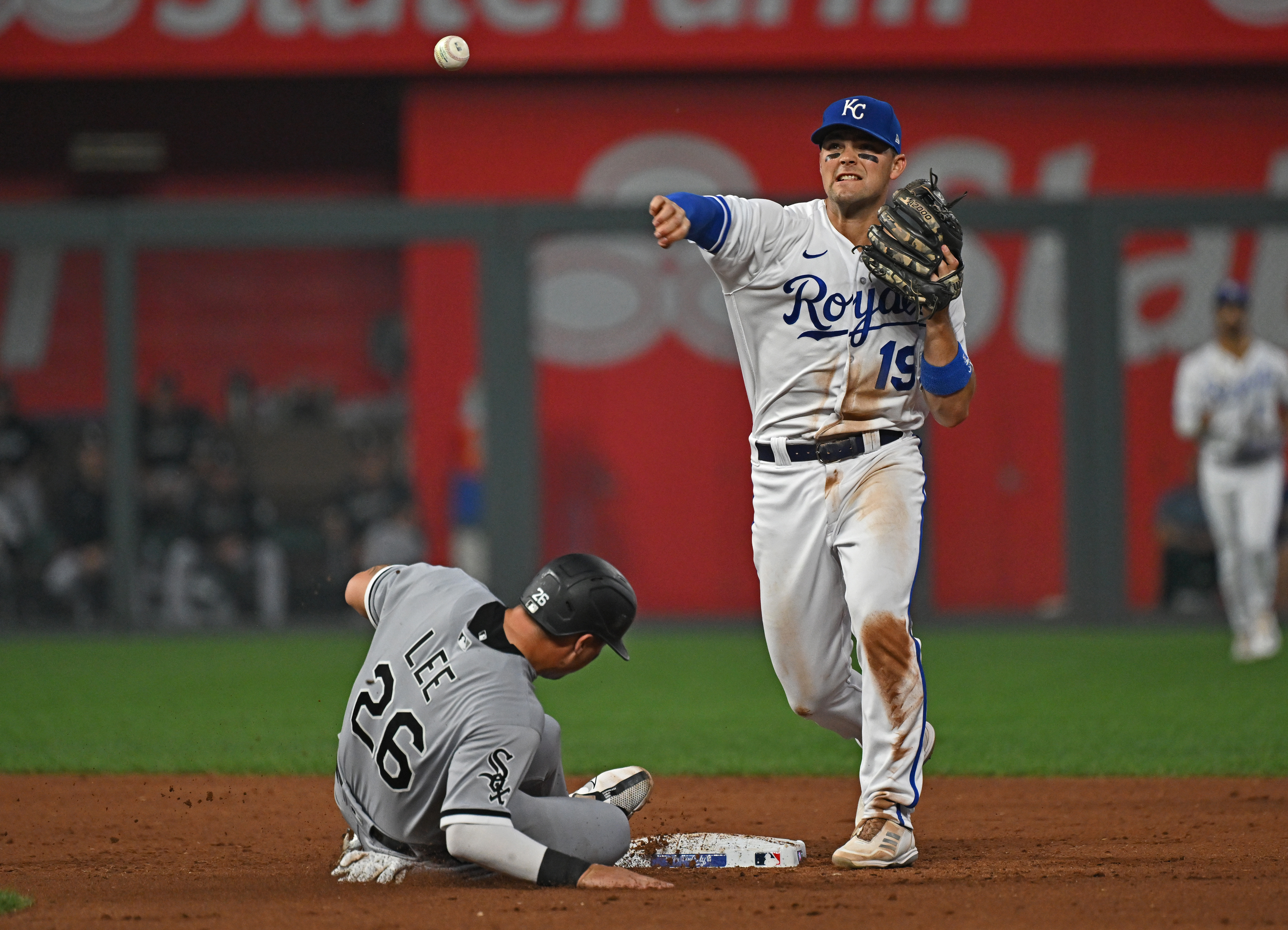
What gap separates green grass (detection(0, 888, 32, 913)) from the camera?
3.82 m

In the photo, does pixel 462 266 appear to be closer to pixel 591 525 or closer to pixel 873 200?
pixel 591 525

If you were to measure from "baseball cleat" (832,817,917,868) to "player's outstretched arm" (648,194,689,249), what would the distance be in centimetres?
161

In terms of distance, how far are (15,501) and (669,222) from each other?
9484 millimetres

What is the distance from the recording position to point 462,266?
44.4ft

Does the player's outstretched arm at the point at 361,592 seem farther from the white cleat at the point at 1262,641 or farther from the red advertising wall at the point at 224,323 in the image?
the red advertising wall at the point at 224,323

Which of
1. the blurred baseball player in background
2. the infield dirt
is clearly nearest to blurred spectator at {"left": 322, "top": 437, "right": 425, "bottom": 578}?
the blurred baseball player in background

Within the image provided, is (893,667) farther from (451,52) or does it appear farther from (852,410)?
(451,52)

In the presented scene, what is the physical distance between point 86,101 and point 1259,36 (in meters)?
10.1

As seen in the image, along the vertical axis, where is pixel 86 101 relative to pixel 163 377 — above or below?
above

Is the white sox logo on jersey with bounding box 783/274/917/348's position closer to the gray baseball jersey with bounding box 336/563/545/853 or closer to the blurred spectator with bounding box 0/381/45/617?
the gray baseball jersey with bounding box 336/563/545/853

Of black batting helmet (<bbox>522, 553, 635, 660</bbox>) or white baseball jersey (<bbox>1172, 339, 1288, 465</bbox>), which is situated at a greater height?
white baseball jersey (<bbox>1172, 339, 1288, 465</bbox>)

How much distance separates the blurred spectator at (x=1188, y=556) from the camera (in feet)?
40.1

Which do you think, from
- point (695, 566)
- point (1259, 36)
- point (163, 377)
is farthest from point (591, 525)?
point (1259, 36)

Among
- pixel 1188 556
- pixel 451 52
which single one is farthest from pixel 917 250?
pixel 1188 556
